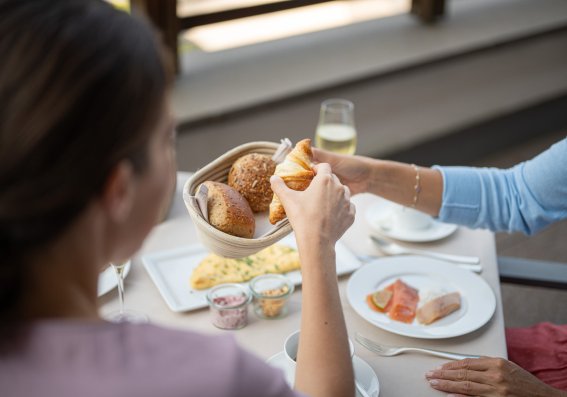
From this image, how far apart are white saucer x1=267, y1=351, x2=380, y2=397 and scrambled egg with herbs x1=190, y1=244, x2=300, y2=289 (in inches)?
10.7

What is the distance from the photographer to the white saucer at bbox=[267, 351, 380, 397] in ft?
3.74

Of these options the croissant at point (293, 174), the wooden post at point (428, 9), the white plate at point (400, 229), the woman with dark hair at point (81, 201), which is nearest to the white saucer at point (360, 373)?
the croissant at point (293, 174)

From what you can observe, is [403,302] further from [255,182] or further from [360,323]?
[255,182]

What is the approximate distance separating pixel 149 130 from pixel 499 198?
3.81 feet

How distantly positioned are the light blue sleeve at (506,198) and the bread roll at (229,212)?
0.59m

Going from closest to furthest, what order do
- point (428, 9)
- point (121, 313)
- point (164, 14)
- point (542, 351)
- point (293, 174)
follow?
point (293, 174) < point (121, 313) < point (542, 351) < point (164, 14) < point (428, 9)

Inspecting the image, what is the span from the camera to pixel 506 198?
168cm

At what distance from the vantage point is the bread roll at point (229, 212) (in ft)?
4.01

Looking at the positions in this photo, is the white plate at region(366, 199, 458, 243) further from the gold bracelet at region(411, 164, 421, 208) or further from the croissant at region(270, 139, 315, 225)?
the croissant at region(270, 139, 315, 225)

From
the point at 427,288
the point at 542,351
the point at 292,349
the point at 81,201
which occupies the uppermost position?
the point at 81,201

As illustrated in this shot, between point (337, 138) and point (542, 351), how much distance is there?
29.9 inches

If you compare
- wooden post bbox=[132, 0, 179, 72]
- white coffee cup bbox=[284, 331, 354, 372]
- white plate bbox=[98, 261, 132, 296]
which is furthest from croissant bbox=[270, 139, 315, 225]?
A: wooden post bbox=[132, 0, 179, 72]

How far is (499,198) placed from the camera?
1.69 m

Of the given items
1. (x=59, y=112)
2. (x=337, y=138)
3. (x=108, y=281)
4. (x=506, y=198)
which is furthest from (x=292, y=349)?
(x=337, y=138)
